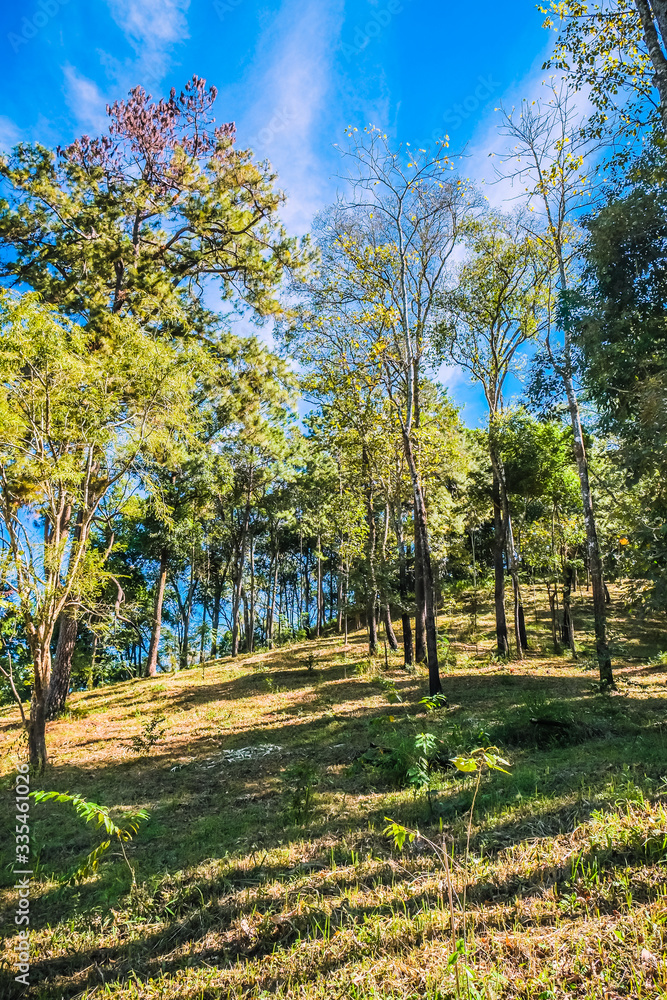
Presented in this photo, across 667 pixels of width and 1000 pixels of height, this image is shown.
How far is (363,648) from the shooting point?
20.8 metres

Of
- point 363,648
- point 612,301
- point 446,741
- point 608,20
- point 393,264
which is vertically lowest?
point 363,648

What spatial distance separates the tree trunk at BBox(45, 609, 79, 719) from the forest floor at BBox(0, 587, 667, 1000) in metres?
4.50

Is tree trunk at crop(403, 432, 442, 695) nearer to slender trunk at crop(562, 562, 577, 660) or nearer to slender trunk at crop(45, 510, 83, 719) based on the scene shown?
slender trunk at crop(562, 562, 577, 660)

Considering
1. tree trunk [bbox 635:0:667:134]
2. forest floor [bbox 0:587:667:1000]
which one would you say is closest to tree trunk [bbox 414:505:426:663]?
forest floor [bbox 0:587:667:1000]

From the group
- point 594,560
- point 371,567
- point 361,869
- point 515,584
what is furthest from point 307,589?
point 361,869

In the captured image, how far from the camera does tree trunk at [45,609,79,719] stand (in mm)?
13148

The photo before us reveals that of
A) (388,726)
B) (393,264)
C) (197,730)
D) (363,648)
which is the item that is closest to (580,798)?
(388,726)

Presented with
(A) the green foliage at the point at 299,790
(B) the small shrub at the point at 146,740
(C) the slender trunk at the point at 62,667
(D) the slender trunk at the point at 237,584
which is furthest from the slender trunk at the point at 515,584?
(D) the slender trunk at the point at 237,584

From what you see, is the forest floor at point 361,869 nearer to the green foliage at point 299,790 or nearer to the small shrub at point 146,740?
the green foliage at point 299,790

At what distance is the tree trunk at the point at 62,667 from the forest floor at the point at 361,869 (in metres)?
4.50

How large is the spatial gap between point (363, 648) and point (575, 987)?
18.8 meters

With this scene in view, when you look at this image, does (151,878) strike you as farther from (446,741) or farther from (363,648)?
(363,648)

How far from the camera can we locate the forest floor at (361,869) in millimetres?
2711

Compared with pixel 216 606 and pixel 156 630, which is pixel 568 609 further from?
pixel 216 606
